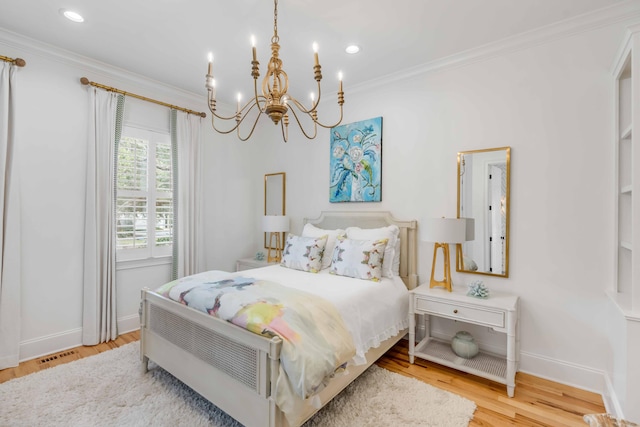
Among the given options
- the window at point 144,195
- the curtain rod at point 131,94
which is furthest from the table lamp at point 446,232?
the curtain rod at point 131,94

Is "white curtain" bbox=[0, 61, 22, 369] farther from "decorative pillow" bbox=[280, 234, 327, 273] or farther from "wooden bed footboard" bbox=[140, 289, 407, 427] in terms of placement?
"decorative pillow" bbox=[280, 234, 327, 273]

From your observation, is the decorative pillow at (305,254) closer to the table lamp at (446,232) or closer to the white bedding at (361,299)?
the white bedding at (361,299)

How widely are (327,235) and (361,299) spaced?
3.59 ft

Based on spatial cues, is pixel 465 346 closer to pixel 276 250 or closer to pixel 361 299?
pixel 361 299

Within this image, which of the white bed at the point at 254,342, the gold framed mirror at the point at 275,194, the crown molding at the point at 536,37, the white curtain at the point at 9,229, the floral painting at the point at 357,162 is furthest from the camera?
the gold framed mirror at the point at 275,194

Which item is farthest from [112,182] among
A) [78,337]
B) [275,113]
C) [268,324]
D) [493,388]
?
[493,388]

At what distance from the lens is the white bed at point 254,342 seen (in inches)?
66.1

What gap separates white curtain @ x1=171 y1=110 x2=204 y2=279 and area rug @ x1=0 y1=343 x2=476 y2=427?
144cm

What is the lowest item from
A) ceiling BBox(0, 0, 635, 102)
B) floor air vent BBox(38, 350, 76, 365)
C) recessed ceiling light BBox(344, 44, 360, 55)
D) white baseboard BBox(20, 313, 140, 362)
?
floor air vent BBox(38, 350, 76, 365)

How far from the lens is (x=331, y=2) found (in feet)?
7.24

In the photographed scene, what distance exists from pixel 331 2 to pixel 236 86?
186 cm

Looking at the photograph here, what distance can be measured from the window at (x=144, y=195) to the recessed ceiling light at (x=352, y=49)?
7.58 feet

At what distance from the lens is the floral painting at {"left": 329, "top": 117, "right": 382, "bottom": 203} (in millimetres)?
3486

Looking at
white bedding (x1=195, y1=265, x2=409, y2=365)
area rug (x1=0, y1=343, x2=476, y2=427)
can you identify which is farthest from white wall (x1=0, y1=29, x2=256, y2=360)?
white bedding (x1=195, y1=265, x2=409, y2=365)
